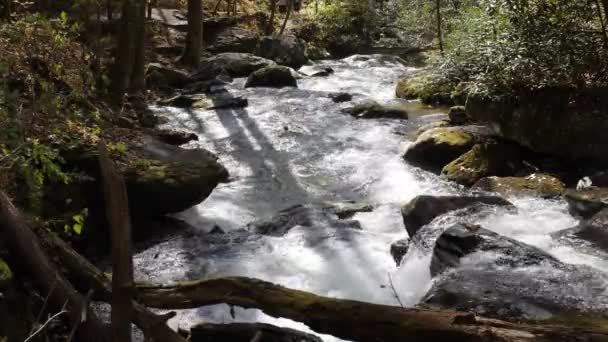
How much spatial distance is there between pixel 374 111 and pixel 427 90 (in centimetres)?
206

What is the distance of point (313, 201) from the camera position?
877cm

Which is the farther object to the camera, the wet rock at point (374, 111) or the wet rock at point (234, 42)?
the wet rock at point (234, 42)

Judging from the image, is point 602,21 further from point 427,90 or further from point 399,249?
point 427,90

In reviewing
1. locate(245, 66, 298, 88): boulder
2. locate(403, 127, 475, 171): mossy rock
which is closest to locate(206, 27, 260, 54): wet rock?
locate(245, 66, 298, 88): boulder

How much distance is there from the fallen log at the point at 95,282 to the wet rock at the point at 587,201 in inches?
212

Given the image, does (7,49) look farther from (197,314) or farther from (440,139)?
(440,139)

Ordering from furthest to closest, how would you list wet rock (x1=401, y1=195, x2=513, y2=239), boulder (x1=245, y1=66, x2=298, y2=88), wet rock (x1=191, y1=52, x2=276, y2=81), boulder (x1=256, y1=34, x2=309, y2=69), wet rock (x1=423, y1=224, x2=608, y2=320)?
boulder (x1=256, y1=34, x2=309, y2=69) → wet rock (x1=191, y1=52, x2=276, y2=81) → boulder (x1=245, y1=66, x2=298, y2=88) → wet rock (x1=401, y1=195, x2=513, y2=239) → wet rock (x1=423, y1=224, x2=608, y2=320)

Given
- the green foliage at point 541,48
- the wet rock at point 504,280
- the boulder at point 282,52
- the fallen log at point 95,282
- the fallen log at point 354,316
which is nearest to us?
the fallen log at point 354,316

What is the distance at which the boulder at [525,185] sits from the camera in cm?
815

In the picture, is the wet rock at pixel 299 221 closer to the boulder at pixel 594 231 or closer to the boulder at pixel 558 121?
the boulder at pixel 594 231

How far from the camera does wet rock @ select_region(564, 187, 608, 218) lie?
698 cm

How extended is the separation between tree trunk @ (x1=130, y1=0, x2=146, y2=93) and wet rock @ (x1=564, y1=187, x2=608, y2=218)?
8626 millimetres

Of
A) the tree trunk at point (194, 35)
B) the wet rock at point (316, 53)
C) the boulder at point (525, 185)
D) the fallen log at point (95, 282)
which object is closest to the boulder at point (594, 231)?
the boulder at point (525, 185)

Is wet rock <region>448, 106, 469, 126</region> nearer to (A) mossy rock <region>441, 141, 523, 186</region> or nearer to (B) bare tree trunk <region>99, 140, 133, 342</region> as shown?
(A) mossy rock <region>441, 141, 523, 186</region>
